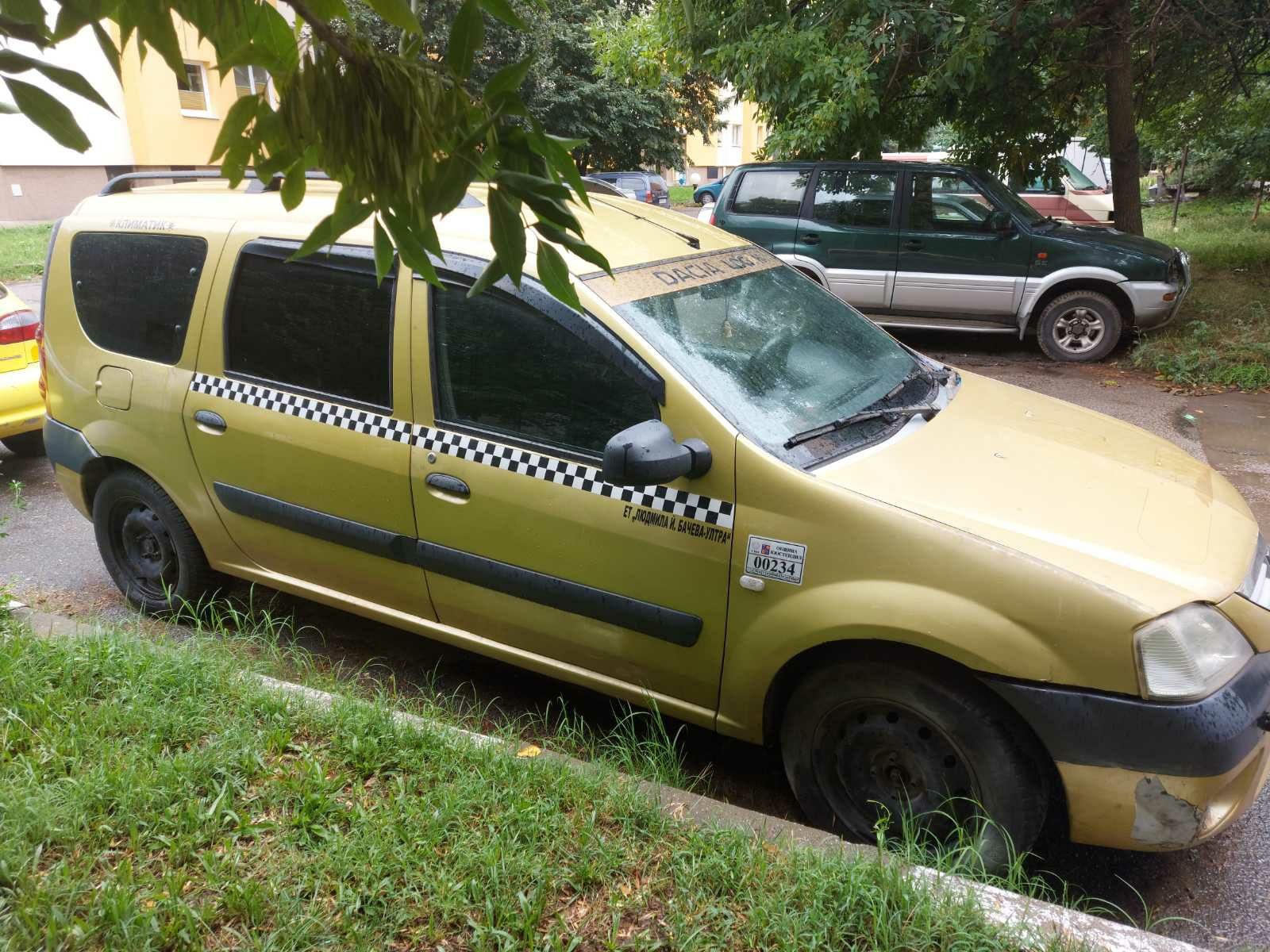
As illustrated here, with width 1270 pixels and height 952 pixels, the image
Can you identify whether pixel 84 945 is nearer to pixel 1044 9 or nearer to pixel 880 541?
pixel 880 541

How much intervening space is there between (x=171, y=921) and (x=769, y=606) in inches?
64.0

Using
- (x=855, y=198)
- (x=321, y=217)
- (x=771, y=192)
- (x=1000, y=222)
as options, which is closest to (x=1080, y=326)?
(x=1000, y=222)

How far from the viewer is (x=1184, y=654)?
7.88ft

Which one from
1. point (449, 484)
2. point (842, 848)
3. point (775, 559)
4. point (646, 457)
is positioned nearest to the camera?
point (842, 848)

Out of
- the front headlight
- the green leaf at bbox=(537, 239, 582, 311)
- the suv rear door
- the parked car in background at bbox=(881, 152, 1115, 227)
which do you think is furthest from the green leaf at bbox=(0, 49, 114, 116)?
the parked car in background at bbox=(881, 152, 1115, 227)

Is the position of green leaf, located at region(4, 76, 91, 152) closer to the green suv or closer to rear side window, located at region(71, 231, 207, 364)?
rear side window, located at region(71, 231, 207, 364)

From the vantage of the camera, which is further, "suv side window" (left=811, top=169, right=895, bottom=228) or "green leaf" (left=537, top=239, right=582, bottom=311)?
"suv side window" (left=811, top=169, right=895, bottom=228)

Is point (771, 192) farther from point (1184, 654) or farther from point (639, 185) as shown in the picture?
point (639, 185)

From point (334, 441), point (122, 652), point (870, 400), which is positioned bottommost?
point (122, 652)

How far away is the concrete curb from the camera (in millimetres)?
2137

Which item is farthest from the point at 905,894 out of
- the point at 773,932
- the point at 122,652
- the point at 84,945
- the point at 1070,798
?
the point at 122,652

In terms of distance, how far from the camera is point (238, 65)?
1525 millimetres

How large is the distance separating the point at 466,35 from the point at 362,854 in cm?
184

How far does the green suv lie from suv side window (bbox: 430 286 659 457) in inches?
257
